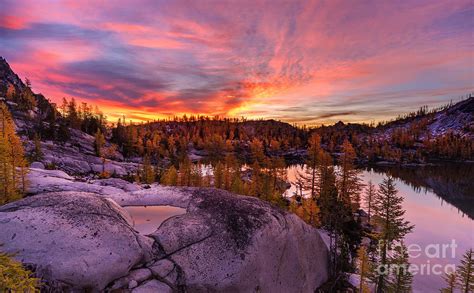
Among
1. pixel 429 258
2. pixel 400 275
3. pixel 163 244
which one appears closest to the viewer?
pixel 163 244

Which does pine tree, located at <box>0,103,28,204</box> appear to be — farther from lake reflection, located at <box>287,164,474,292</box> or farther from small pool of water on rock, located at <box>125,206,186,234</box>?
lake reflection, located at <box>287,164,474,292</box>

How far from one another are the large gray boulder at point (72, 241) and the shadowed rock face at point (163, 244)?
0.03 metres

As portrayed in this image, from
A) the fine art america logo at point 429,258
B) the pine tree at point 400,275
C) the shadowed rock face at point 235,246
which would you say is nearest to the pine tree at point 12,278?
the shadowed rock face at point 235,246

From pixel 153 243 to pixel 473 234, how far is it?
55.6 m

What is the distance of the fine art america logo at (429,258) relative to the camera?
89.5 ft

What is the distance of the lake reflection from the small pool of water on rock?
26.7 meters

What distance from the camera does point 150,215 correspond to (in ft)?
49.8

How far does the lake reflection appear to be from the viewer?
33312 mm

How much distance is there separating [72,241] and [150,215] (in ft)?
16.1

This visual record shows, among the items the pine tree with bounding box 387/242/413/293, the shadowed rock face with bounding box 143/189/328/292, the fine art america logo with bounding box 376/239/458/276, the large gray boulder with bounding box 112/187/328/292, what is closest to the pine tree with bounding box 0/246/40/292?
the large gray boulder with bounding box 112/187/328/292

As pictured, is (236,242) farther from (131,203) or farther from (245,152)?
(245,152)

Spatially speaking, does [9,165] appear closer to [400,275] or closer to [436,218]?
[400,275]

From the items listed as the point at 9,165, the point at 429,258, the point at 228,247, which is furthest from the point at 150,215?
the point at 429,258

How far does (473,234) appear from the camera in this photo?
4662cm
